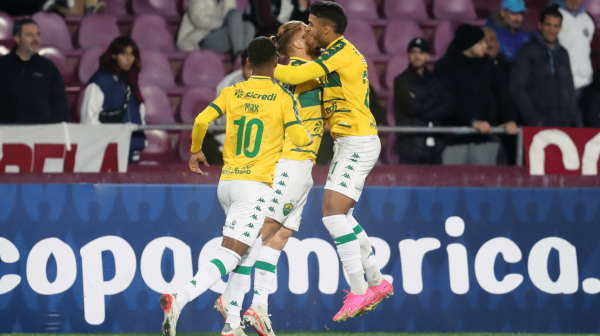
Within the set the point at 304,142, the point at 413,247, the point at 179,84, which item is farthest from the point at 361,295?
the point at 179,84

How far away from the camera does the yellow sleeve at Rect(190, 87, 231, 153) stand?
15.3ft

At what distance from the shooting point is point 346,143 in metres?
5.27

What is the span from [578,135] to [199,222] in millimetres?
3396

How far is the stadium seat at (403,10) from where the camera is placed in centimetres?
988

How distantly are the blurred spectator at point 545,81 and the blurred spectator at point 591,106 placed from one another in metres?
0.27

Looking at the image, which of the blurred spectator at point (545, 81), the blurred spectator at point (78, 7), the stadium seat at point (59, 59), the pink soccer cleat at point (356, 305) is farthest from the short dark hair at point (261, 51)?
the blurred spectator at point (78, 7)

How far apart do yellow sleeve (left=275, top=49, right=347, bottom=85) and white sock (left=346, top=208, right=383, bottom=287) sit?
1019 millimetres

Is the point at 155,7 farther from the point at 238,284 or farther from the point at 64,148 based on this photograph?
the point at 238,284


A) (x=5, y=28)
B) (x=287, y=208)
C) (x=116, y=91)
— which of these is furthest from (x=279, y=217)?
(x=5, y=28)

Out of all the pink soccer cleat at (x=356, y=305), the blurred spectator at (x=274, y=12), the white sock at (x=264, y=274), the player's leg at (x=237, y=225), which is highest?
the blurred spectator at (x=274, y=12)

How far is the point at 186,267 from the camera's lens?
5680 mm

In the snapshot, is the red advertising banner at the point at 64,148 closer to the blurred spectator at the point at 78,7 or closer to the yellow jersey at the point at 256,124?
the yellow jersey at the point at 256,124

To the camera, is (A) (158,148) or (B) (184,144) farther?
(B) (184,144)

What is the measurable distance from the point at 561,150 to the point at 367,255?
232cm
